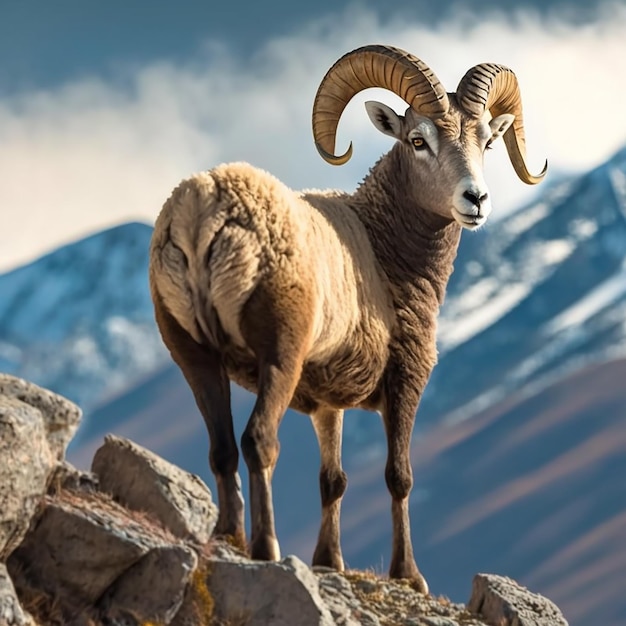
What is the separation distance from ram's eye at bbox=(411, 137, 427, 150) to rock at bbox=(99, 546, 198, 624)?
6946mm

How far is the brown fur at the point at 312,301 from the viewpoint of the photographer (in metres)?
17.2

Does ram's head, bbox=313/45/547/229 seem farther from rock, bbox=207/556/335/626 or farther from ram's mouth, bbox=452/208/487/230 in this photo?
rock, bbox=207/556/335/626

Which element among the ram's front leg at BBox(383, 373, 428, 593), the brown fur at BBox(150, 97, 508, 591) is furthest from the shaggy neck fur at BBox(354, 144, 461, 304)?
the ram's front leg at BBox(383, 373, 428, 593)

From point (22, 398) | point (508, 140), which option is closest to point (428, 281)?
point (508, 140)

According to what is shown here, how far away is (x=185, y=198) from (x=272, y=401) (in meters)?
2.22

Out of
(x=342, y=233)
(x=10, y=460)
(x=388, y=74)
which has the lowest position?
(x=10, y=460)

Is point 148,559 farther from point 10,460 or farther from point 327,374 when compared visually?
point 327,374

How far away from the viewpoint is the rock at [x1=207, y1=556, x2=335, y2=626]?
51.0 ft

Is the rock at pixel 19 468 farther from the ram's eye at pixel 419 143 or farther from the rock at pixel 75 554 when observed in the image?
the ram's eye at pixel 419 143

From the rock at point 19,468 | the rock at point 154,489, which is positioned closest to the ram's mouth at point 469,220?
the rock at point 154,489

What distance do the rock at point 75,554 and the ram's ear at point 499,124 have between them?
792 cm

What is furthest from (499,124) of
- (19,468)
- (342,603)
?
(19,468)

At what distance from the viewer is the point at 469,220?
19609 mm

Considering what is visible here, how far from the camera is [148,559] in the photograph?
1555cm
